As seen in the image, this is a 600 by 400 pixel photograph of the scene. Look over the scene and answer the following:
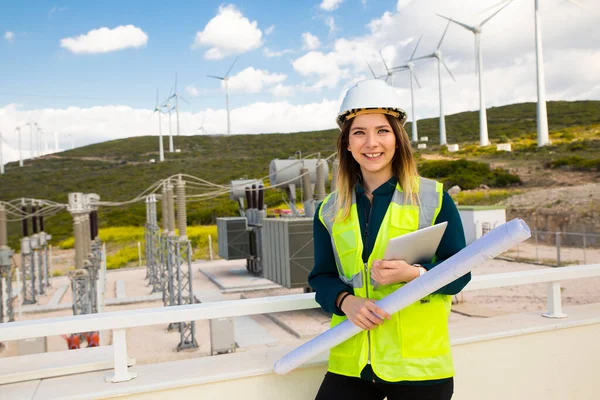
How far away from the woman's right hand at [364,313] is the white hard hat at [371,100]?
0.72 meters

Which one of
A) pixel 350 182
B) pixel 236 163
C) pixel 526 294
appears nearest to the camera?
pixel 350 182

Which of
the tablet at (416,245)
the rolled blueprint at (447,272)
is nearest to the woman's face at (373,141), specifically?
the tablet at (416,245)

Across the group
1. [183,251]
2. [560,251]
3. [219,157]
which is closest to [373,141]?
[183,251]

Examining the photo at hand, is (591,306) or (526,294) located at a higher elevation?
(591,306)

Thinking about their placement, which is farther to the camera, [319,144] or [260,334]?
[319,144]

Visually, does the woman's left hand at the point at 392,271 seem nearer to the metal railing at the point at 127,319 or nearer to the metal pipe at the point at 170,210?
the metal railing at the point at 127,319

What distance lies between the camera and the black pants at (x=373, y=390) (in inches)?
78.4

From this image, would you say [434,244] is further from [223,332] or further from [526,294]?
[526,294]

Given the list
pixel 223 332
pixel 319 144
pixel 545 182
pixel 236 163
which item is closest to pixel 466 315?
pixel 223 332

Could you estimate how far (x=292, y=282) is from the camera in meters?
15.9

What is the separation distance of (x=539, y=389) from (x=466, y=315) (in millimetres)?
12306

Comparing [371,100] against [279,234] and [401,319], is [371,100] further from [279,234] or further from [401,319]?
[279,234]

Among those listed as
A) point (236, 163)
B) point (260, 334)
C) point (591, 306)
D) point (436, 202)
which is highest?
point (236, 163)

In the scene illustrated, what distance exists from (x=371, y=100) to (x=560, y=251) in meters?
23.9
